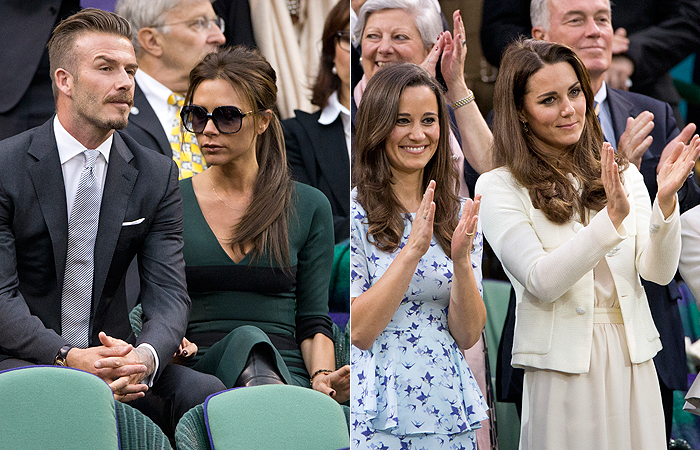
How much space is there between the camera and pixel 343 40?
10.8 feet

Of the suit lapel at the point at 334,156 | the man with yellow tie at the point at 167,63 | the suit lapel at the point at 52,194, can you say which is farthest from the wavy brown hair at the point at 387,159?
the suit lapel at the point at 52,194

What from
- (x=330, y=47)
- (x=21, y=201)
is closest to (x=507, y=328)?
(x=330, y=47)

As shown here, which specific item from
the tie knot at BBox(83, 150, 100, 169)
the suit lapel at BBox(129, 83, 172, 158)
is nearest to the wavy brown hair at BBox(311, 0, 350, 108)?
the suit lapel at BBox(129, 83, 172, 158)

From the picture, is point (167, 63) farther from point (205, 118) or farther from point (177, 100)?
point (205, 118)

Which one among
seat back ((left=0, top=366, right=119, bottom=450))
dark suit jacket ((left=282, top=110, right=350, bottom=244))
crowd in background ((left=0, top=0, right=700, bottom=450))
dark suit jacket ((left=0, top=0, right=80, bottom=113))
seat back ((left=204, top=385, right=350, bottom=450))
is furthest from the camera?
dark suit jacket ((left=282, top=110, right=350, bottom=244))

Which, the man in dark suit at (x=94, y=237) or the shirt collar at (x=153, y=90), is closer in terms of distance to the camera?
the man in dark suit at (x=94, y=237)

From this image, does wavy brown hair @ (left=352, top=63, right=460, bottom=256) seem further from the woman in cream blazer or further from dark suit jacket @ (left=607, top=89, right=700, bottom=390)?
dark suit jacket @ (left=607, top=89, right=700, bottom=390)

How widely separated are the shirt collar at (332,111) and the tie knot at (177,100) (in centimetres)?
54

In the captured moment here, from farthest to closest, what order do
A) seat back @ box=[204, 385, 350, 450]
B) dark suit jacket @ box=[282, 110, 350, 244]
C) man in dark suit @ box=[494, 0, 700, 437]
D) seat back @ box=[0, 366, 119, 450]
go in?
man in dark suit @ box=[494, 0, 700, 437] → dark suit jacket @ box=[282, 110, 350, 244] → seat back @ box=[204, 385, 350, 450] → seat back @ box=[0, 366, 119, 450]

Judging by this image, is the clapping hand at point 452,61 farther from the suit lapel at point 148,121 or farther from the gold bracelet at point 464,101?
the suit lapel at point 148,121

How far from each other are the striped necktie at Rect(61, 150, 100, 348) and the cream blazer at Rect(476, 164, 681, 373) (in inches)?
54.9

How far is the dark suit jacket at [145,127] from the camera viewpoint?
9.82 feet

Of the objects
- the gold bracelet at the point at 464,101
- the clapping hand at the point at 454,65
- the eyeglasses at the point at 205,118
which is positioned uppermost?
the clapping hand at the point at 454,65

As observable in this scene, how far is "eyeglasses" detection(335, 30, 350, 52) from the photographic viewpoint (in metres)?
3.28
